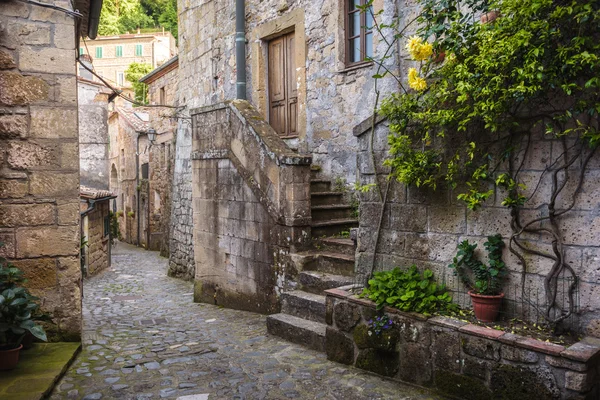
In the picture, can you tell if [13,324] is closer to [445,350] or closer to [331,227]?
[445,350]

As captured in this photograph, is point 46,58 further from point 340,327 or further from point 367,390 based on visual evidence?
point 367,390

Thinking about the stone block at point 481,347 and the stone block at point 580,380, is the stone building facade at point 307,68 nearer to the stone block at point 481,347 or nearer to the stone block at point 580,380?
the stone block at point 481,347

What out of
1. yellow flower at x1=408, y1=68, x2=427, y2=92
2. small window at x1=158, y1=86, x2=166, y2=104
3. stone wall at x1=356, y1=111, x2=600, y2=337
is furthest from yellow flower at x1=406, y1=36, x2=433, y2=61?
small window at x1=158, y1=86, x2=166, y2=104

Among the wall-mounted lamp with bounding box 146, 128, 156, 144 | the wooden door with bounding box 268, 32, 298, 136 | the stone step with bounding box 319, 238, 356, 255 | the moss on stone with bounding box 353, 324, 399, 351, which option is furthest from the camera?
the wall-mounted lamp with bounding box 146, 128, 156, 144

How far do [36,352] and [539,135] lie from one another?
440 cm

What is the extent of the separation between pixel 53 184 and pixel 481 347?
392 centimetres

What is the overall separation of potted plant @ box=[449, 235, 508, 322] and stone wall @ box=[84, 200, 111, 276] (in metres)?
10.7

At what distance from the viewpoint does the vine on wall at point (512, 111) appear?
10.1ft

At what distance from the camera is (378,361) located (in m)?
4.09

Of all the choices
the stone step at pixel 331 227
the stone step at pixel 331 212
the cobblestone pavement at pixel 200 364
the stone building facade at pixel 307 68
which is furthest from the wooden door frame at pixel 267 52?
the cobblestone pavement at pixel 200 364

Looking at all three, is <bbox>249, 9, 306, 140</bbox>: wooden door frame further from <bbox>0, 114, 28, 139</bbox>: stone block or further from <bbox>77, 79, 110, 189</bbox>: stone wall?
<bbox>77, 79, 110, 189</bbox>: stone wall

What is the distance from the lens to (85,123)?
20.3 meters

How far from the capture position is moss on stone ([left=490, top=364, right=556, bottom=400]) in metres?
3.03

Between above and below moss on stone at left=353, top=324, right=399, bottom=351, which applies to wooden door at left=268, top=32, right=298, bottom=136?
above
